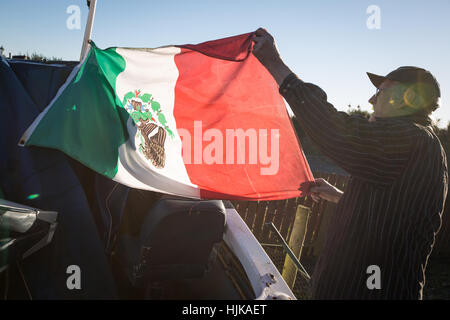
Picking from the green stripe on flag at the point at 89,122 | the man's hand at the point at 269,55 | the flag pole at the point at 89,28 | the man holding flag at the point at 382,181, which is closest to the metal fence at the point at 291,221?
the flag pole at the point at 89,28

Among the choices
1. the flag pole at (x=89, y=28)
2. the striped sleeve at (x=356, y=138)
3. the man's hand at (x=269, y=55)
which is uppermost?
the flag pole at (x=89, y=28)

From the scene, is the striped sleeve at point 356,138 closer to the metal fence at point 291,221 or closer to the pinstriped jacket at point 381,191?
the pinstriped jacket at point 381,191

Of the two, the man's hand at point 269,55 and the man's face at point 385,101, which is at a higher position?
the man's hand at point 269,55

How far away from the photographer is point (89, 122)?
8.09 ft

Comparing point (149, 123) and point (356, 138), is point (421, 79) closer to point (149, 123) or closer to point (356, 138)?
point (356, 138)

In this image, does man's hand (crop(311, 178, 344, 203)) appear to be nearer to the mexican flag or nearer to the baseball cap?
the mexican flag

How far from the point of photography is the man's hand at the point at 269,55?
1713 mm

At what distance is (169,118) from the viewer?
9.34ft

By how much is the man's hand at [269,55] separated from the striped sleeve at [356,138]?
21 centimetres

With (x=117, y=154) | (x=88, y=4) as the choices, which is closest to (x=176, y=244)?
(x=117, y=154)

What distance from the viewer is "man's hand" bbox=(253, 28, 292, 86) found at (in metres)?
1.71

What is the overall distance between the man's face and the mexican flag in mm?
1049

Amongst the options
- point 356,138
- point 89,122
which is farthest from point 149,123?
point 356,138
